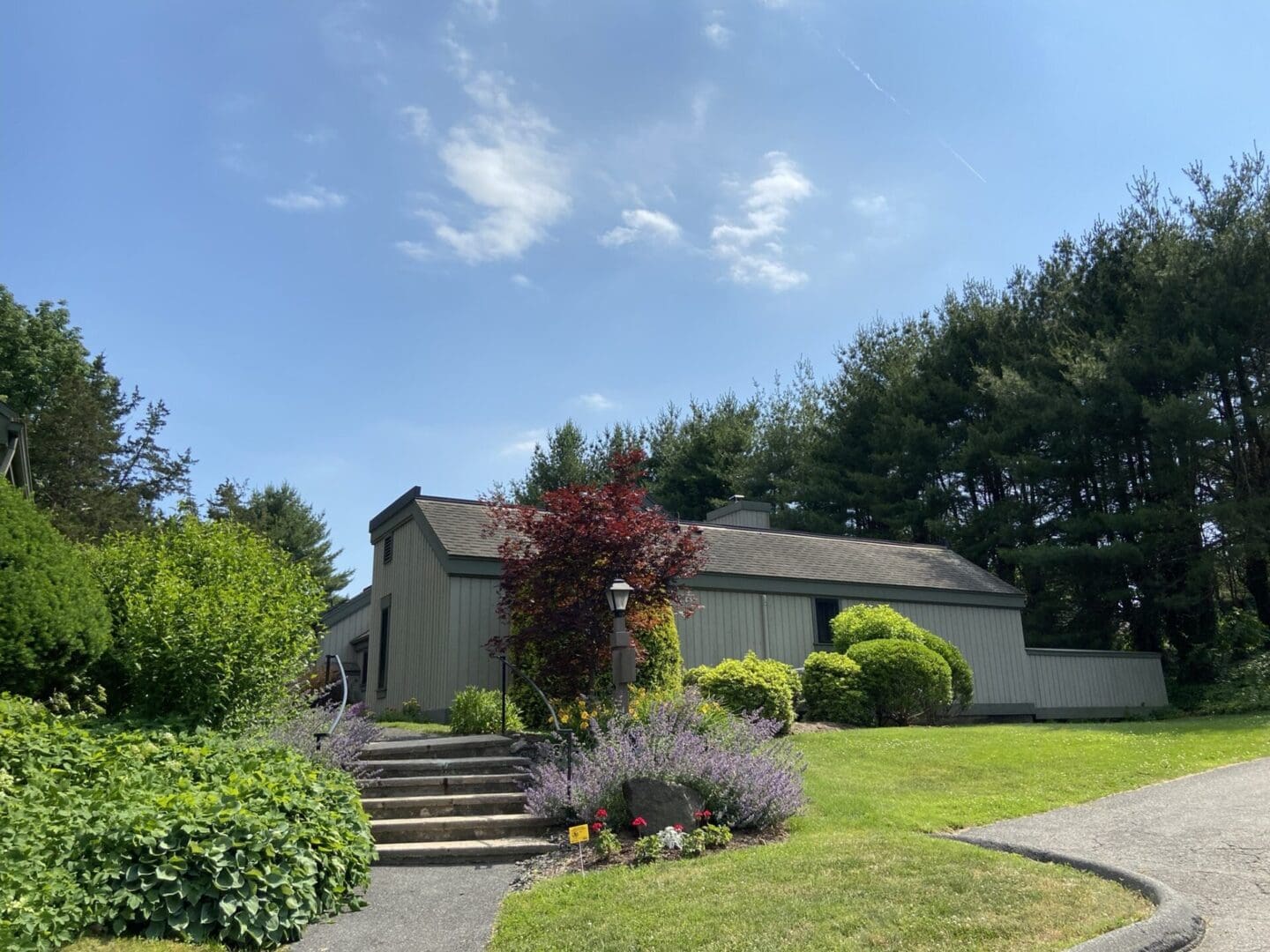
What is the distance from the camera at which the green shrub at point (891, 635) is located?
1706cm

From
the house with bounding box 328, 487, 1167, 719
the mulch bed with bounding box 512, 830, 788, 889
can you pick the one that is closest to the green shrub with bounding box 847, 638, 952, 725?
the house with bounding box 328, 487, 1167, 719

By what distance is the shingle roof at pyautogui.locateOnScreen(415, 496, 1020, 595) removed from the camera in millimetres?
16141

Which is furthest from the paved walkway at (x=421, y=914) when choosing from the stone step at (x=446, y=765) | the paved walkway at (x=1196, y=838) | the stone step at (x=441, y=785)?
the paved walkway at (x=1196, y=838)

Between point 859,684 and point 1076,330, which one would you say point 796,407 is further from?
point 859,684

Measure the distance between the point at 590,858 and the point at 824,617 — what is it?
1198 cm

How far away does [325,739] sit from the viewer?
30.0 ft

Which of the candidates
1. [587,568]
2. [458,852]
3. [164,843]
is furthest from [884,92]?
[164,843]

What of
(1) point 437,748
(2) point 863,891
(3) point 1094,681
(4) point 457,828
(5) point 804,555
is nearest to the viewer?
(2) point 863,891

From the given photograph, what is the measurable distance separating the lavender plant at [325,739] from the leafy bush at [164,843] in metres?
1.31

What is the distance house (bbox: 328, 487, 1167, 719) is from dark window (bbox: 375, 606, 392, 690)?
53 mm

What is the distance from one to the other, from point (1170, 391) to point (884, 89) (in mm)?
19203

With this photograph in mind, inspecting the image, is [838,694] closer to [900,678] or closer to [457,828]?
[900,678]

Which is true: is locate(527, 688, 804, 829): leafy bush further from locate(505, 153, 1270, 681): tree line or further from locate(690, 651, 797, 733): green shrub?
locate(505, 153, 1270, 681): tree line

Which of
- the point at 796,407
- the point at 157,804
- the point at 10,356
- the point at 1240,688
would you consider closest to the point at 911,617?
the point at 1240,688
